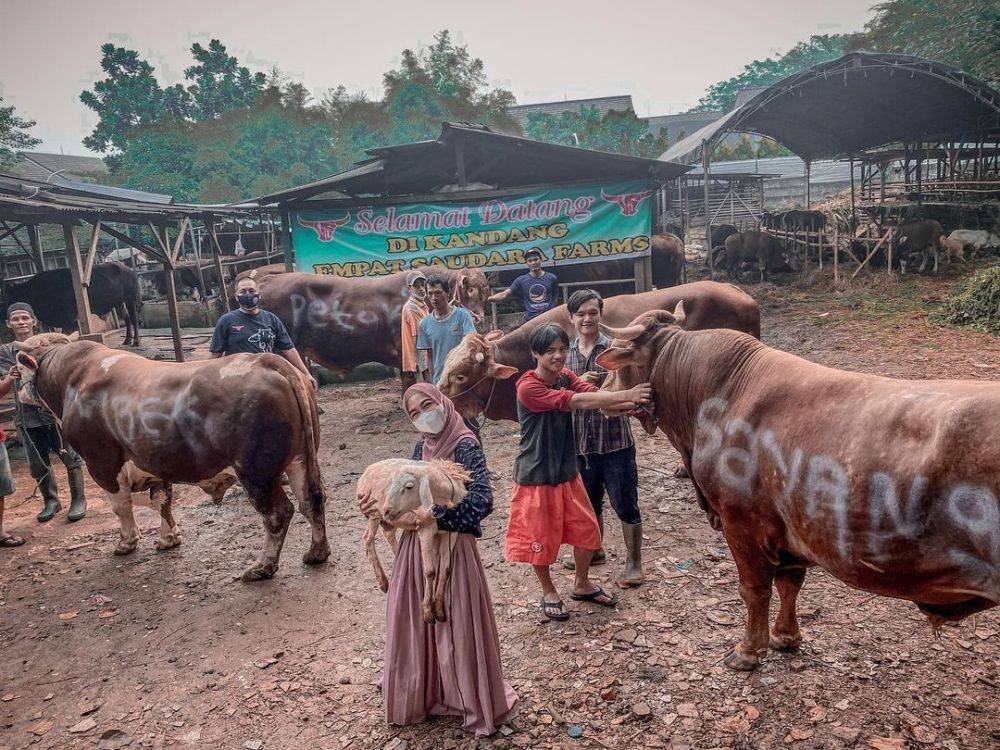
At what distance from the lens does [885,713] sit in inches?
124

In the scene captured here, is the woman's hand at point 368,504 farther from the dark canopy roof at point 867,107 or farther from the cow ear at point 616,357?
the dark canopy roof at point 867,107

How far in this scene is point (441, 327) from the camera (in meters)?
6.40

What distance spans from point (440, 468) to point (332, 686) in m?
1.72

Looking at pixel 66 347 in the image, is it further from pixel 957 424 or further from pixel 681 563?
pixel 957 424

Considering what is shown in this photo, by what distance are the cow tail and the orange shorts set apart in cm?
194

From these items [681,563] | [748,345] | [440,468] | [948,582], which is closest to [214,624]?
[440,468]

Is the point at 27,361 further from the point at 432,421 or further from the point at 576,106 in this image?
the point at 576,106

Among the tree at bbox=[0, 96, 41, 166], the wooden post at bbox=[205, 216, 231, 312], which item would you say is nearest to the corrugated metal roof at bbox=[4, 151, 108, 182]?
the tree at bbox=[0, 96, 41, 166]

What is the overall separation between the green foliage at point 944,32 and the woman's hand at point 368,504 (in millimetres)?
22018

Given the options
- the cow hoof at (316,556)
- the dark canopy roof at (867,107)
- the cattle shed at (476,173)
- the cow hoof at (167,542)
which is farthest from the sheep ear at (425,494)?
the dark canopy roof at (867,107)

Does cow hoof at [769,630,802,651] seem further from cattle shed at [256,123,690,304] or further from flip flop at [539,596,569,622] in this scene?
cattle shed at [256,123,690,304]

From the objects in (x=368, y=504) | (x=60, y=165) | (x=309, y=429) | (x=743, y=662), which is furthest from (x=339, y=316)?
(x=60, y=165)

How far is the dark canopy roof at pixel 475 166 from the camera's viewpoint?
1177 cm

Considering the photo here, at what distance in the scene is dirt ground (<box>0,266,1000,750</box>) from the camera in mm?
3244
